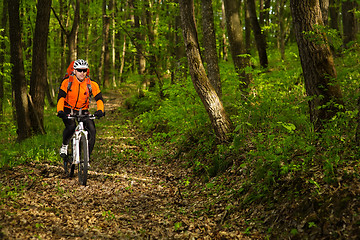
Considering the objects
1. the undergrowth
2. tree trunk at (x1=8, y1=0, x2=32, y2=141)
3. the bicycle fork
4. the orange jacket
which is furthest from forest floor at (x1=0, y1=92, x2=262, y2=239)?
tree trunk at (x1=8, y1=0, x2=32, y2=141)

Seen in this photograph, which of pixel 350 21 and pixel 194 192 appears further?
pixel 350 21

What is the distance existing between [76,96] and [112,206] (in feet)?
8.74

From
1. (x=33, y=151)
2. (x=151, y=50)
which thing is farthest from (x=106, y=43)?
(x=33, y=151)

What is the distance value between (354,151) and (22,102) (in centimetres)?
1021

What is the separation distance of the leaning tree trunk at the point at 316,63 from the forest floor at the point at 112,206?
265 cm

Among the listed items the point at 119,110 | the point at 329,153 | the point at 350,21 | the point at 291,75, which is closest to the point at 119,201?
the point at 329,153

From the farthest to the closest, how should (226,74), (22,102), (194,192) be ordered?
(22,102) → (226,74) → (194,192)

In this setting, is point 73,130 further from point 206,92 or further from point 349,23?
point 349,23

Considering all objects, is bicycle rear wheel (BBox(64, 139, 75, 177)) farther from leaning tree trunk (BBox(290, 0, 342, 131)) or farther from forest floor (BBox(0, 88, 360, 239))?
leaning tree trunk (BBox(290, 0, 342, 131))

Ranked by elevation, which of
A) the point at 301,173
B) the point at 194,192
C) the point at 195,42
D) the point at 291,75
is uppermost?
the point at 195,42

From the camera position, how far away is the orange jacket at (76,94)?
22.5 ft

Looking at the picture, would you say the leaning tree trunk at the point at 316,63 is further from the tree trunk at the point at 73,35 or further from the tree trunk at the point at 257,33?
the tree trunk at the point at 73,35

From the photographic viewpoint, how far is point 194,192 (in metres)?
6.43

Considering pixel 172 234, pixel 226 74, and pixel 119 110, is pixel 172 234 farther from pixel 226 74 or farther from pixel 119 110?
pixel 119 110
